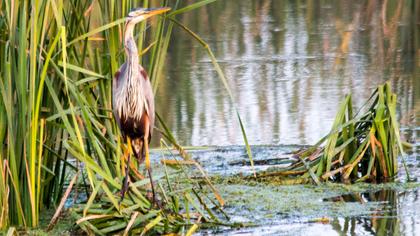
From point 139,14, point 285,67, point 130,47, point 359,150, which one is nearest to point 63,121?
point 130,47

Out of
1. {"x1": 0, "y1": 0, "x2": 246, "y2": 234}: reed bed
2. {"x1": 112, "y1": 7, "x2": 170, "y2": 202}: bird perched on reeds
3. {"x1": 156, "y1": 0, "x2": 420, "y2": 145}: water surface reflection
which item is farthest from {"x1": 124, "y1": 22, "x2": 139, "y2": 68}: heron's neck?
{"x1": 156, "y1": 0, "x2": 420, "y2": 145}: water surface reflection

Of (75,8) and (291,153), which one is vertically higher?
(75,8)

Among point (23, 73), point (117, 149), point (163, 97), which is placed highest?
point (23, 73)

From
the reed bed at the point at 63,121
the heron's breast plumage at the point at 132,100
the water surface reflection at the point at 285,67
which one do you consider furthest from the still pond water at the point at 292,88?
the heron's breast plumage at the point at 132,100

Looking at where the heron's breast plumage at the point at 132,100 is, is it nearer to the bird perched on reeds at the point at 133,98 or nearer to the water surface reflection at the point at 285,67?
the bird perched on reeds at the point at 133,98

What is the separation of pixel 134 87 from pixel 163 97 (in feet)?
16.2

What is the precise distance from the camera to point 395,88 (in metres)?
10.2

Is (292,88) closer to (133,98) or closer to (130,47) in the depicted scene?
(133,98)

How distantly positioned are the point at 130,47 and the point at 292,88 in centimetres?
547

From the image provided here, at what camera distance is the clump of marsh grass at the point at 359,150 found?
6.54m

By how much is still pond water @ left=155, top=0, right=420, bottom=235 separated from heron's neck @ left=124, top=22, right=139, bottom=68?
110 cm

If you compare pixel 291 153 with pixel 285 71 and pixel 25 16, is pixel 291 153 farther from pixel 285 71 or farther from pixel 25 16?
pixel 285 71

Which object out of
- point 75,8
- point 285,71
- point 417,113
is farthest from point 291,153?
point 285,71

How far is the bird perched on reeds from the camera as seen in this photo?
5.58 metres
